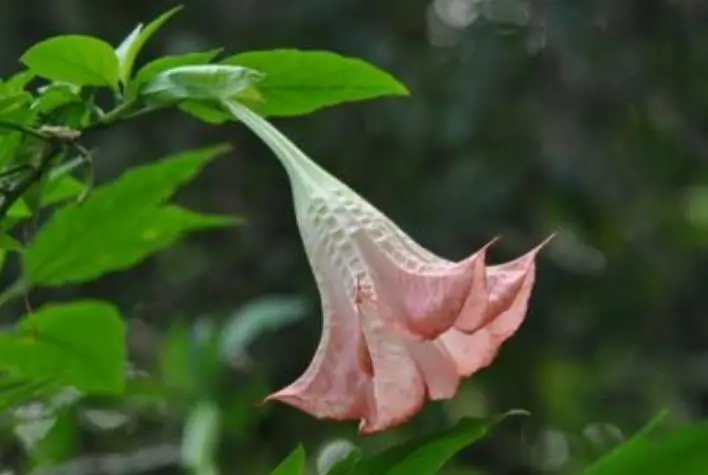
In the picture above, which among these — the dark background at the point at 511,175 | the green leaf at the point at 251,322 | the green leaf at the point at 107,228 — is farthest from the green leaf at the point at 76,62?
the dark background at the point at 511,175

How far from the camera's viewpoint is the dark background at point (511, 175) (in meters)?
2.19

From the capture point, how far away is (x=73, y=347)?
2.11 ft

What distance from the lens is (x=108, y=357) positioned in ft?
2.08

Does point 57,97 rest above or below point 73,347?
above

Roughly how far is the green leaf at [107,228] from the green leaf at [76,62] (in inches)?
4.8

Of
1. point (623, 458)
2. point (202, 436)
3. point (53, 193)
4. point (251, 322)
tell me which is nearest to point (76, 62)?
point (53, 193)

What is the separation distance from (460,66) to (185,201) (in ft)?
1.54

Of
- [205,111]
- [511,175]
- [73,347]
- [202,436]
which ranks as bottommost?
[511,175]

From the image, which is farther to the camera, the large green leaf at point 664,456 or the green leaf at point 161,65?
the green leaf at point 161,65

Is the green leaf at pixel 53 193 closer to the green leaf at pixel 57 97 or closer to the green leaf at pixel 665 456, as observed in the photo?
the green leaf at pixel 57 97

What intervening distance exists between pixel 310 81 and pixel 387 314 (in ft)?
0.31

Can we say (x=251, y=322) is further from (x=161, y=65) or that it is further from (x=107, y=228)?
(x=161, y=65)

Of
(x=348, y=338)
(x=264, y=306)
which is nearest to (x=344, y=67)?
(x=348, y=338)

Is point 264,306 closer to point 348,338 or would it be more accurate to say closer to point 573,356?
point 573,356
